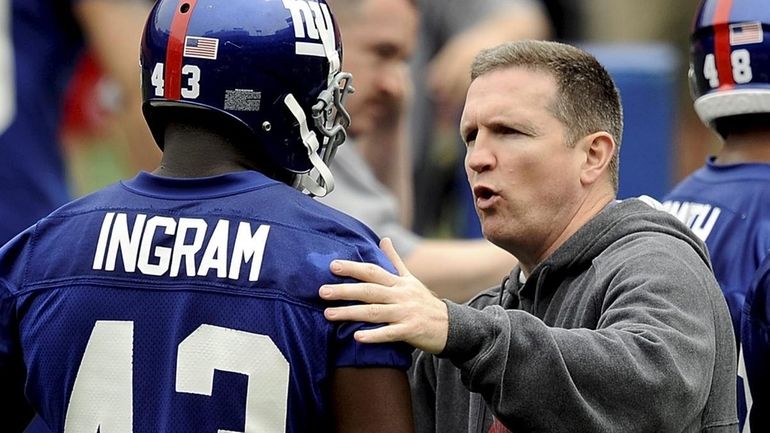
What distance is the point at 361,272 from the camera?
9.50 feet

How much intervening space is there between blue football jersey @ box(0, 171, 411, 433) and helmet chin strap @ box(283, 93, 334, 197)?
0.14 m

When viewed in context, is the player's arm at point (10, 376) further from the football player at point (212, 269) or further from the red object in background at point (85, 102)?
the red object in background at point (85, 102)

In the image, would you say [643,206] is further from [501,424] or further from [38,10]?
[38,10]

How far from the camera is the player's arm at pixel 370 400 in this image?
2910mm

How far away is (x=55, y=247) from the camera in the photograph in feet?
10.1

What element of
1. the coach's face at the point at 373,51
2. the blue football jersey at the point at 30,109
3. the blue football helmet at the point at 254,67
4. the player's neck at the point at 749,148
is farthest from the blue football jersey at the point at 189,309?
the coach's face at the point at 373,51

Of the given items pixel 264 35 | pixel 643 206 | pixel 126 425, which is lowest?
pixel 126 425

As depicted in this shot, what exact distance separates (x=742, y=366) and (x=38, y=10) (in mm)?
2998

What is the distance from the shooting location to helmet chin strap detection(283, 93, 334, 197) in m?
3.12

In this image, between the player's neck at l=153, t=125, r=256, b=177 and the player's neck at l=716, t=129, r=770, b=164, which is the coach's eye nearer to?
the player's neck at l=153, t=125, r=256, b=177

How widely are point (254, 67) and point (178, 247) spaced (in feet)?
1.28

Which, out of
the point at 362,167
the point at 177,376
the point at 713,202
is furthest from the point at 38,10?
the point at 177,376

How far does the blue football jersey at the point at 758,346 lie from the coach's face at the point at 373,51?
91.1 inches

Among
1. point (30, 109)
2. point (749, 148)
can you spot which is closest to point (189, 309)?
point (749, 148)
